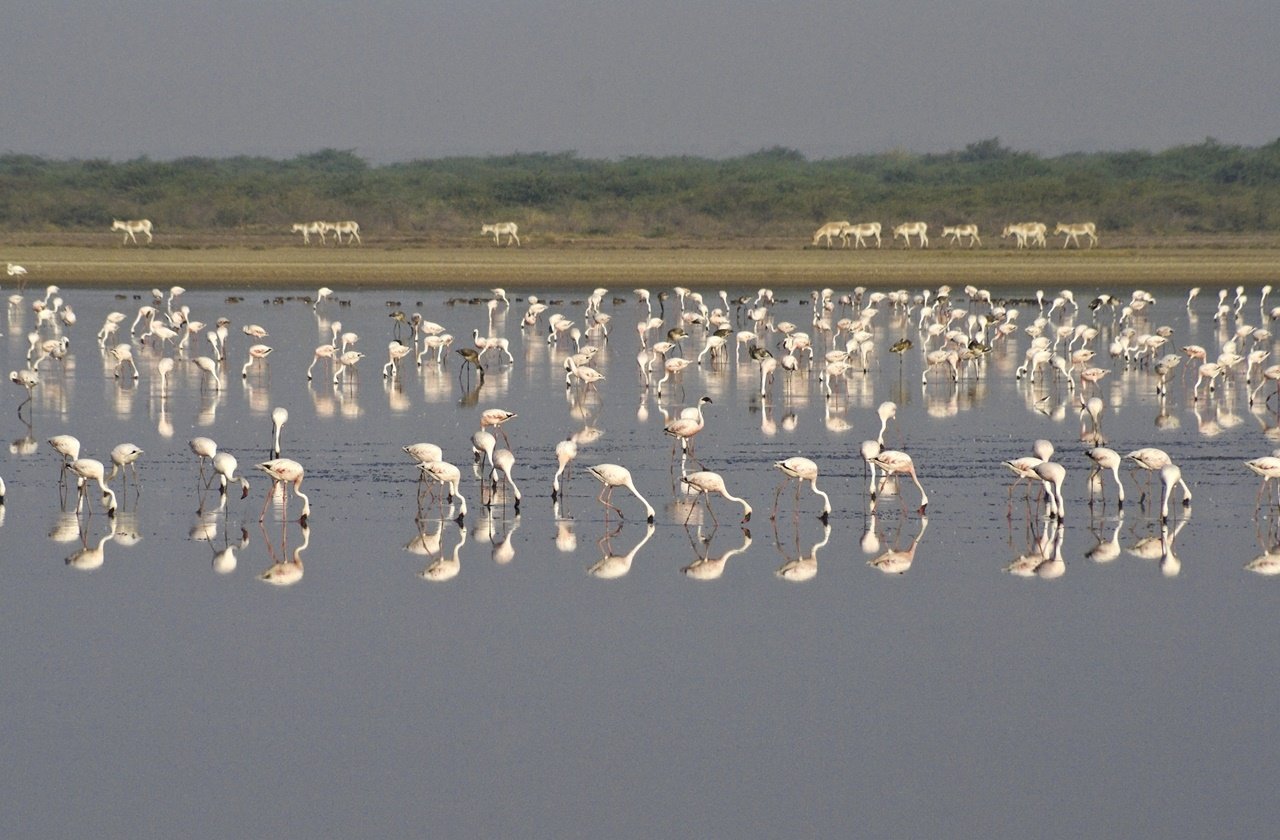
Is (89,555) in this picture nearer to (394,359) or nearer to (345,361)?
(345,361)

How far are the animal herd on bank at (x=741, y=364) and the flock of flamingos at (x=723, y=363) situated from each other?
0.03 metres

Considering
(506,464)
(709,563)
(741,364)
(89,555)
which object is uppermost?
(741,364)

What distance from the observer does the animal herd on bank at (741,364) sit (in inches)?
518

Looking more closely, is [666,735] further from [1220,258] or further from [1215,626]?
[1220,258]

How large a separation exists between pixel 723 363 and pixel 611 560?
14118mm

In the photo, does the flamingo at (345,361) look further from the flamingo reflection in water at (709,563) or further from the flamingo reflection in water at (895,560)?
the flamingo reflection in water at (895,560)

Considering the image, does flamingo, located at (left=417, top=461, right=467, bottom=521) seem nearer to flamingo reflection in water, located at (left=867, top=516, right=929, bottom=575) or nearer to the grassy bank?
flamingo reflection in water, located at (left=867, top=516, right=929, bottom=575)

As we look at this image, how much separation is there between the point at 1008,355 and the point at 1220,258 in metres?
20.7

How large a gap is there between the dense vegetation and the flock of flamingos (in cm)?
1916

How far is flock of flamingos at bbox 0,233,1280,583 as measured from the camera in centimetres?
1297

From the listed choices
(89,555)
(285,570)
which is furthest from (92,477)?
(285,570)


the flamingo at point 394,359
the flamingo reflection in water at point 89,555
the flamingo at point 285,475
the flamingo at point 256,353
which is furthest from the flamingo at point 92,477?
the flamingo at point 256,353

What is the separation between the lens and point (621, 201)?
63.6 metres

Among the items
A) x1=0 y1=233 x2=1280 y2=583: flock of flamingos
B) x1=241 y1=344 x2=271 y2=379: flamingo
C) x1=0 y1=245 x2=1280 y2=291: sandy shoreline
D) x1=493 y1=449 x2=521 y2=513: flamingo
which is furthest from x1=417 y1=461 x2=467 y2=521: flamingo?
x1=0 y1=245 x2=1280 y2=291: sandy shoreline
